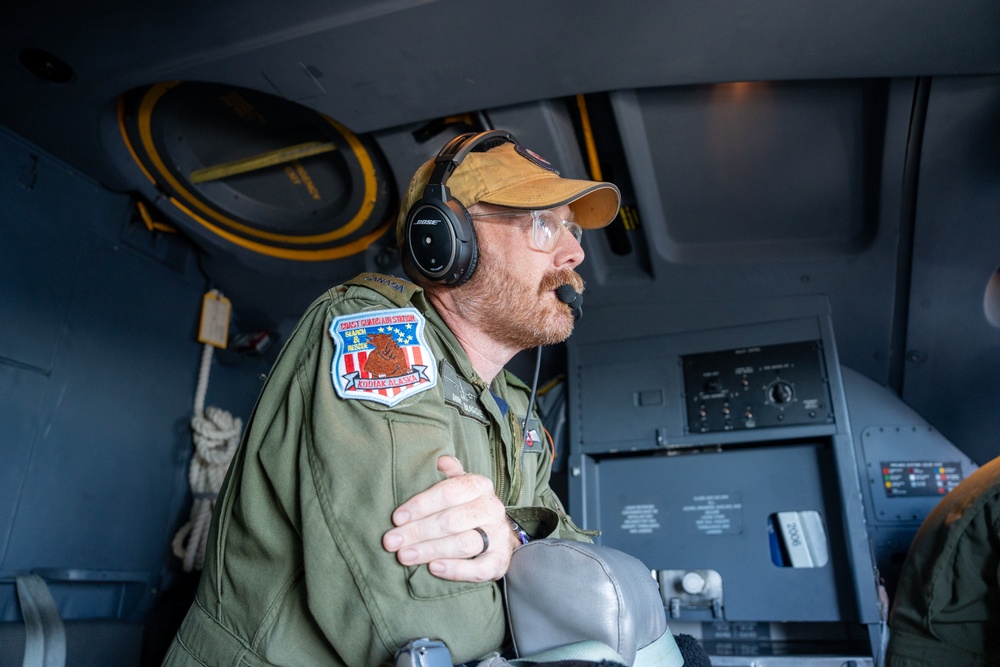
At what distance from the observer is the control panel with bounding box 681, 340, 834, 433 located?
98.4 inches

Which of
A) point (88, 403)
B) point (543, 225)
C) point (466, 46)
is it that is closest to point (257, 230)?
point (88, 403)

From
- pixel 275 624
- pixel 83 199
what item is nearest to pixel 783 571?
pixel 275 624

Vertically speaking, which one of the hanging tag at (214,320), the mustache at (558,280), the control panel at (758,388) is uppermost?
the hanging tag at (214,320)

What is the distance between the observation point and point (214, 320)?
10.6 feet

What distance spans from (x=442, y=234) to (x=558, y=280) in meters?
0.38

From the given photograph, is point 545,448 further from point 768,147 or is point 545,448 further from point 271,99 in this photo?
point 271,99

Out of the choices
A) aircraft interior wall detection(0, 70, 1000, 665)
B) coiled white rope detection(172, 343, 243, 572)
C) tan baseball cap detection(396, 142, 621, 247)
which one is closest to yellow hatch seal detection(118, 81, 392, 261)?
aircraft interior wall detection(0, 70, 1000, 665)

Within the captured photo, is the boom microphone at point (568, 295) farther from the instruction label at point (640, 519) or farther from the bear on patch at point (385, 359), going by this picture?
the instruction label at point (640, 519)

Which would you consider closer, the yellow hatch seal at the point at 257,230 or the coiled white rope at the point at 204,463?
the yellow hatch seal at the point at 257,230

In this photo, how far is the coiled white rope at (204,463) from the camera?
2.85 metres

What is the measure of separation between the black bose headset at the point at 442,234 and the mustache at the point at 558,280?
A: 23cm

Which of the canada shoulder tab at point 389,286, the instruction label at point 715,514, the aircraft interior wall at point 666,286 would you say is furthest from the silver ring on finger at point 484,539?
the instruction label at point 715,514

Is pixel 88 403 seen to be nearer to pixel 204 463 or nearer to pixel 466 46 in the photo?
pixel 204 463

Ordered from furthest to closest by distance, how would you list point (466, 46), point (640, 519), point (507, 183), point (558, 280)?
point (640, 519) → point (466, 46) → point (558, 280) → point (507, 183)
